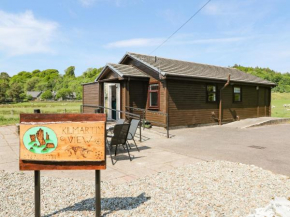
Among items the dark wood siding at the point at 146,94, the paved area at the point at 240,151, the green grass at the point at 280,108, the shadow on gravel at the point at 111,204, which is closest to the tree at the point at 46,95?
the green grass at the point at 280,108

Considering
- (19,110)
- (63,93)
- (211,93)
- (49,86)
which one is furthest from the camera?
(49,86)

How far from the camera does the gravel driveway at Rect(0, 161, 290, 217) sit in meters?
3.16

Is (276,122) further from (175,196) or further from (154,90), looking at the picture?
(175,196)

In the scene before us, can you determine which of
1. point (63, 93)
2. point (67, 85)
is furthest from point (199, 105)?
point (67, 85)

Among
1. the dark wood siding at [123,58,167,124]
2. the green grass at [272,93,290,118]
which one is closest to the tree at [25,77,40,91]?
the green grass at [272,93,290,118]

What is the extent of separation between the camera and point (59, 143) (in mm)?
2885

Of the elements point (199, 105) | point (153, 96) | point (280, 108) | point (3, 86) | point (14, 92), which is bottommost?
point (280, 108)

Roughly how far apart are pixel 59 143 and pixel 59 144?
0.01 meters

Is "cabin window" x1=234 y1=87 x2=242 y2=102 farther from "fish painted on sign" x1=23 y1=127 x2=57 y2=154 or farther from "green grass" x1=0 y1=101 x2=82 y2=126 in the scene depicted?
"fish painted on sign" x1=23 y1=127 x2=57 y2=154

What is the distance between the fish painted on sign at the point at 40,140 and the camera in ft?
9.42

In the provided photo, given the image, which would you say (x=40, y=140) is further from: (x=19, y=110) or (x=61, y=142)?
(x=19, y=110)

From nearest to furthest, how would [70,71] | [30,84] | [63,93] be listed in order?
1. [63,93]
2. [30,84]
3. [70,71]

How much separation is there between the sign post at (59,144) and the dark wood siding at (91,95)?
468 inches

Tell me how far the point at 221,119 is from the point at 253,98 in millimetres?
4265
